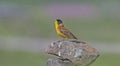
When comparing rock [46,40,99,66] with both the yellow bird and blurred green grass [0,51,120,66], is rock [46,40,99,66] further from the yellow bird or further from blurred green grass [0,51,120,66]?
blurred green grass [0,51,120,66]

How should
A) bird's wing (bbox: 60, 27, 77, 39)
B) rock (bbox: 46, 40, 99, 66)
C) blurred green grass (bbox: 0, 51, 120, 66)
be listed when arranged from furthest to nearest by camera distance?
blurred green grass (bbox: 0, 51, 120, 66) < bird's wing (bbox: 60, 27, 77, 39) < rock (bbox: 46, 40, 99, 66)

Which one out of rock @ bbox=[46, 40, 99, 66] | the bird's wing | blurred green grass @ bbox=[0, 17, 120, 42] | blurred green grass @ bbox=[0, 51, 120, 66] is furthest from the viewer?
blurred green grass @ bbox=[0, 17, 120, 42]

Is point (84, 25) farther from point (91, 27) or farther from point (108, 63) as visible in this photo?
point (108, 63)

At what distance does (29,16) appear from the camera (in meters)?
24.6

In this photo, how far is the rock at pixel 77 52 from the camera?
7168 millimetres

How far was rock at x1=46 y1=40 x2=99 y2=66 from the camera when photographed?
7.17 meters

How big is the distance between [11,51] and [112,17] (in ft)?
29.0

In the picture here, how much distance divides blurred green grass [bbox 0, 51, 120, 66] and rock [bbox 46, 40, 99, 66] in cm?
660

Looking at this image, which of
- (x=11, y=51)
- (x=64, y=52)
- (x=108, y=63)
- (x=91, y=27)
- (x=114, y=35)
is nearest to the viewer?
(x=64, y=52)

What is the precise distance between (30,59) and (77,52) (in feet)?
26.7

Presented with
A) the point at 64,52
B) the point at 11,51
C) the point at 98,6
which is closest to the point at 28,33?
the point at 11,51

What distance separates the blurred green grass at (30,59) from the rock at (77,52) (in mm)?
6601

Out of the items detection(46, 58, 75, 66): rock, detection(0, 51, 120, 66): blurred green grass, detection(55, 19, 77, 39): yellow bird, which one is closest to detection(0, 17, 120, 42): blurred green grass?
detection(0, 51, 120, 66): blurred green grass

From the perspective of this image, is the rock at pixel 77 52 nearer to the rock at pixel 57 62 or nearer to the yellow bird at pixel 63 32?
the rock at pixel 57 62
